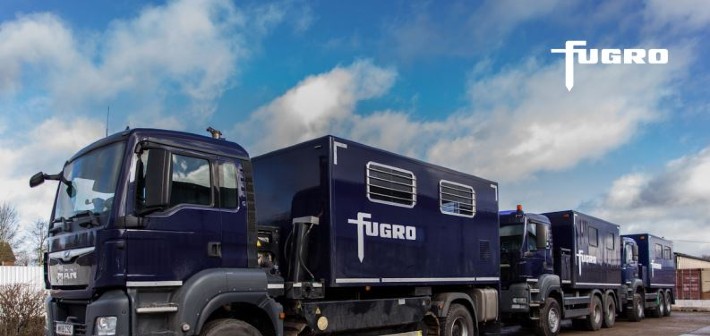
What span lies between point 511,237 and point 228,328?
899 cm

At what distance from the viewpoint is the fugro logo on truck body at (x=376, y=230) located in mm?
7852

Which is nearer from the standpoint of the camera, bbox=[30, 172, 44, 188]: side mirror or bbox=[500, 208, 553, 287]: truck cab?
bbox=[30, 172, 44, 188]: side mirror

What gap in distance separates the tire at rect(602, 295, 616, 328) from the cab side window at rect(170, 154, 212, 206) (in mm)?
14626

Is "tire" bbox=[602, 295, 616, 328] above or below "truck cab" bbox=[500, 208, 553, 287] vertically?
below

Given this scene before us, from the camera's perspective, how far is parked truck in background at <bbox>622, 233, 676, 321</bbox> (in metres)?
19.9

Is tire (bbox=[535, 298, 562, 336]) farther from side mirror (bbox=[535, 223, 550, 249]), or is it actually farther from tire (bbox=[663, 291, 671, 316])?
tire (bbox=[663, 291, 671, 316])

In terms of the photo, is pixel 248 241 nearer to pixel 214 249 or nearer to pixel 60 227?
pixel 214 249

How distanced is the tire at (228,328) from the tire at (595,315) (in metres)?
12.6

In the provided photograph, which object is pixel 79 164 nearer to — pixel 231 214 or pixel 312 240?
pixel 231 214

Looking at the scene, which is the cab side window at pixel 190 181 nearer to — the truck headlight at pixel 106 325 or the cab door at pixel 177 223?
the cab door at pixel 177 223

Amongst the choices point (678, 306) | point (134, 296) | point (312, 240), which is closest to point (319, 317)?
point (312, 240)

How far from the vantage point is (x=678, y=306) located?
2869cm

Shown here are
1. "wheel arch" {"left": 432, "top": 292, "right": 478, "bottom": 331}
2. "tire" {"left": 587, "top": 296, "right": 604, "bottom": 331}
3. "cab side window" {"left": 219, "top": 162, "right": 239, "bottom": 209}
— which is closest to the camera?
"cab side window" {"left": 219, "top": 162, "right": 239, "bottom": 209}

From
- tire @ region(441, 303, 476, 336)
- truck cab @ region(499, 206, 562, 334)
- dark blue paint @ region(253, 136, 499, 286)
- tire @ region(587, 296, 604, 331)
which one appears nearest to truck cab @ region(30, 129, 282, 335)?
dark blue paint @ region(253, 136, 499, 286)
